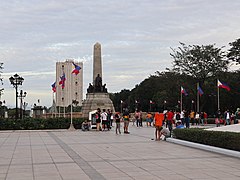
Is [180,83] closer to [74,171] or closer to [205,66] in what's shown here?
[205,66]

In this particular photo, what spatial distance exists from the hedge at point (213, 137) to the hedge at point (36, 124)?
52.5ft

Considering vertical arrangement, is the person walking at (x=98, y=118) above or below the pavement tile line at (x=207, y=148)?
above

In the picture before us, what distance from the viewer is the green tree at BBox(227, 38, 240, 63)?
5260cm

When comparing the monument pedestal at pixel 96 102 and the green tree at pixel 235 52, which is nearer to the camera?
the monument pedestal at pixel 96 102

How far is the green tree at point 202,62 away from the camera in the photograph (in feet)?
173

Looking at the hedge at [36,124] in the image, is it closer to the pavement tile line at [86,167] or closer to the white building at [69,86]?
the pavement tile line at [86,167]

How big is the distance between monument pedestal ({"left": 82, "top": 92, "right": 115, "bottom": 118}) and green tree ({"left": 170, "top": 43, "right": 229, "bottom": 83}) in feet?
38.0

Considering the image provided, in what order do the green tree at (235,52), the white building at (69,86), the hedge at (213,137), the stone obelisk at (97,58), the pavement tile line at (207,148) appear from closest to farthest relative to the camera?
the pavement tile line at (207,148)
the hedge at (213,137)
the stone obelisk at (97,58)
the green tree at (235,52)
the white building at (69,86)

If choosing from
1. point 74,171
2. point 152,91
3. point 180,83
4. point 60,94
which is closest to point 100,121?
point 74,171

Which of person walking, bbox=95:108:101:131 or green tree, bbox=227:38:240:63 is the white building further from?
person walking, bbox=95:108:101:131

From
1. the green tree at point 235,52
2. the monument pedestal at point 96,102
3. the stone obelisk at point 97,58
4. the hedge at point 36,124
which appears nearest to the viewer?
the hedge at point 36,124

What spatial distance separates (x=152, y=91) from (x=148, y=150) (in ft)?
237

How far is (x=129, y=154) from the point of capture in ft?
41.4

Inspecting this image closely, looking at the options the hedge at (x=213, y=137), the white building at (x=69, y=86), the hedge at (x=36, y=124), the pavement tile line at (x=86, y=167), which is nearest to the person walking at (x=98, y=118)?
the hedge at (x=36, y=124)
